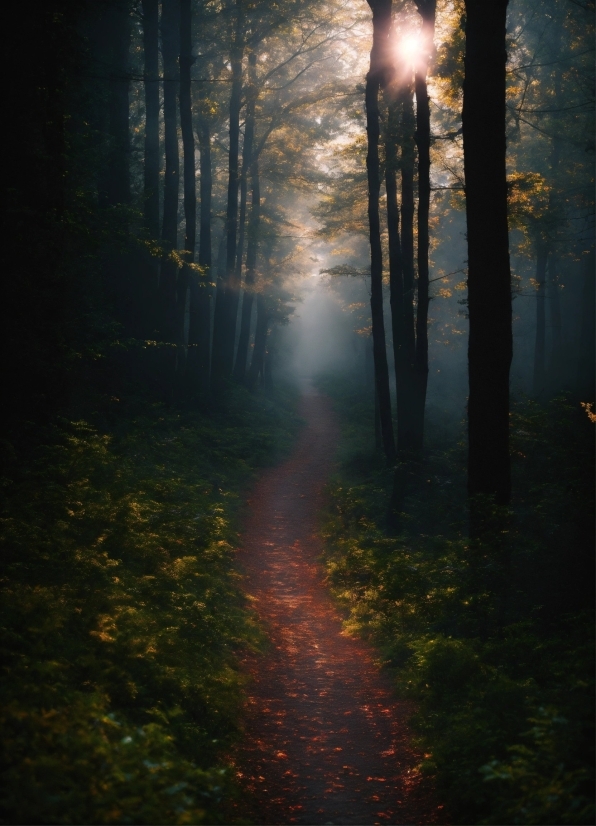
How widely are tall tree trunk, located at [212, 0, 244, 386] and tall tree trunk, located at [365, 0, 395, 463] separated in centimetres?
757

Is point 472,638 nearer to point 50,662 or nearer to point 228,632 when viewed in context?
point 228,632

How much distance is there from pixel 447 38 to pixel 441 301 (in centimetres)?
3213

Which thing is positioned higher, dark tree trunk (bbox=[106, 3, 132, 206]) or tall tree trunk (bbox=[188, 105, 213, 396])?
dark tree trunk (bbox=[106, 3, 132, 206])

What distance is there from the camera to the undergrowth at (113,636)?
398cm

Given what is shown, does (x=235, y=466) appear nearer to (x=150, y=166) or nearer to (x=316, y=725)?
(x=150, y=166)

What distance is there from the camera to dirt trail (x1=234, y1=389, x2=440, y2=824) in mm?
5258

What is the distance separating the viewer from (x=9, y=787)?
3.58 meters

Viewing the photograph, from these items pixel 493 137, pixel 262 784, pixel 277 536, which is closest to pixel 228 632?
pixel 262 784

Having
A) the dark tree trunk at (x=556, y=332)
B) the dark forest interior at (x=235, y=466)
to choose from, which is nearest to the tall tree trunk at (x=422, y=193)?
the dark forest interior at (x=235, y=466)

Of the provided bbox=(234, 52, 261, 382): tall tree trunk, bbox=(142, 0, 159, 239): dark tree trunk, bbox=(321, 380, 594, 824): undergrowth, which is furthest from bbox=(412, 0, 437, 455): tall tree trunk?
bbox=(234, 52, 261, 382): tall tree trunk

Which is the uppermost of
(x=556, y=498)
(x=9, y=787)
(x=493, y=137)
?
(x=493, y=137)

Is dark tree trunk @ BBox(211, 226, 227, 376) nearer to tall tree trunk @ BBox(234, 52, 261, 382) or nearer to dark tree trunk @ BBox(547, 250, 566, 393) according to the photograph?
tall tree trunk @ BBox(234, 52, 261, 382)

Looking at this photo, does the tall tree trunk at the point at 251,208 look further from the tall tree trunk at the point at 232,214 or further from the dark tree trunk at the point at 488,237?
the dark tree trunk at the point at 488,237

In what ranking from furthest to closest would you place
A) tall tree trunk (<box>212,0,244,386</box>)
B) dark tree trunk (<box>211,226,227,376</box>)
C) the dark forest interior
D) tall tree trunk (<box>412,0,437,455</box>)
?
dark tree trunk (<box>211,226,227,376</box>) < tall tree trunk (<box>212,0,244,386</box>) < tall tree trunk (<box>412,0,437,455</box>) < the dark forest interior
